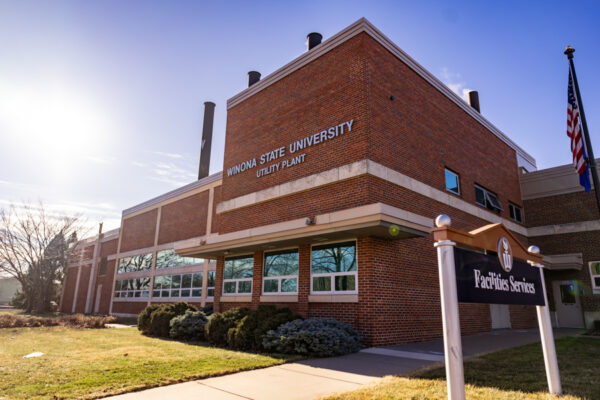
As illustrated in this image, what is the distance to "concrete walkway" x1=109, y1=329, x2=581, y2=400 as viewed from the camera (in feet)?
19.2

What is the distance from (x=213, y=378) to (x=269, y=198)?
8.95 metres

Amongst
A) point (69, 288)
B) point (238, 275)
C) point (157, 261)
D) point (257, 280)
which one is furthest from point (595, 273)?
point (69, 288)

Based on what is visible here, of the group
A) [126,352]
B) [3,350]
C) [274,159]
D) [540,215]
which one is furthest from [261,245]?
[540,215]

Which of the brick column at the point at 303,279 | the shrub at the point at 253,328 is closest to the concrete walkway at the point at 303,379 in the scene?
the shrub at the point at 253,328

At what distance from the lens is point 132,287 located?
31516mm

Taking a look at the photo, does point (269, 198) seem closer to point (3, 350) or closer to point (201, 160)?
point (3, 350)

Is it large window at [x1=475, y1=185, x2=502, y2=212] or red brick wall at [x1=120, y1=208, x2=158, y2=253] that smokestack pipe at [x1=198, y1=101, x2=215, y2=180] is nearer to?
red brick wall at [x1=120, y1=208, x2=158, y2=253]

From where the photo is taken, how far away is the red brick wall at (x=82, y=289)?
4022cm

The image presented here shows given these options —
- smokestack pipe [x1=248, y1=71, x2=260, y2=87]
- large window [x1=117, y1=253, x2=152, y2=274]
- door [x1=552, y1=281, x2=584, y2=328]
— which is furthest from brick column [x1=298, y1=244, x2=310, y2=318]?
large window [x1=117, y1=253, x2=152, y2=274]

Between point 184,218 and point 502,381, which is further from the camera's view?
point 184,218

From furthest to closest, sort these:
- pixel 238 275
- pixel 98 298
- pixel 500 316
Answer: pixel 98 298, pixel 500 316, pixel 238 275

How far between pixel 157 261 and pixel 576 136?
2717 centimetres

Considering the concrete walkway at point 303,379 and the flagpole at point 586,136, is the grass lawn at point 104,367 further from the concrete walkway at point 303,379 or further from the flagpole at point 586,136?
the flagpole at point 586,136

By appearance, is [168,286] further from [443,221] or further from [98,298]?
[443,221]
